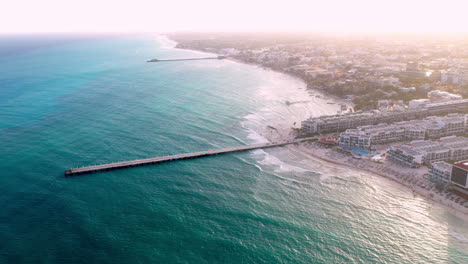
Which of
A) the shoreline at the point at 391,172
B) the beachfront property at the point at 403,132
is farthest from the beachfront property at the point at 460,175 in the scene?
the beachfront property at the point at 403,132

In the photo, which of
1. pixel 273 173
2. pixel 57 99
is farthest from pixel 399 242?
pixel 57 99

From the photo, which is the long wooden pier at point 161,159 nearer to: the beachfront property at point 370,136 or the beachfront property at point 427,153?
the beachfront property at point 370,136

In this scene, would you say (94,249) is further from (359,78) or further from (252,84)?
(359,78)

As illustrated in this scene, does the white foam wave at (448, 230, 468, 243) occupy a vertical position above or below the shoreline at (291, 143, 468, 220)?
below

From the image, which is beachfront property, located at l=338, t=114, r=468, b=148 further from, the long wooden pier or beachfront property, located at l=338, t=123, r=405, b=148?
the long wooden pier

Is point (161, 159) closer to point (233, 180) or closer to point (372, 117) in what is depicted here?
point (233, 180)

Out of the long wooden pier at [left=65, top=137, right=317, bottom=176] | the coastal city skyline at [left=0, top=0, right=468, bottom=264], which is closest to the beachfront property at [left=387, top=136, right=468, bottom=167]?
the coastal city skyline at [left=0, top=0, right=468, bottom=264]
